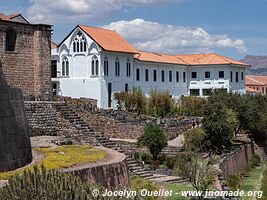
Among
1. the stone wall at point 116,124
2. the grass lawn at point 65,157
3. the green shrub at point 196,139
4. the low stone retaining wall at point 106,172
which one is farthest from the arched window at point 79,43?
the low stone retaining wall at point 106,172

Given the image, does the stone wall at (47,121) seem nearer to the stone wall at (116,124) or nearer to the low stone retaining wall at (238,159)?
the stone wall at (116,124)

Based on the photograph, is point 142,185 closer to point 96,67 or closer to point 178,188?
point 178,188

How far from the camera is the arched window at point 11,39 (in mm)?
35719

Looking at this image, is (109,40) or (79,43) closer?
(79,43)

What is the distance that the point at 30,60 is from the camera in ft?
121

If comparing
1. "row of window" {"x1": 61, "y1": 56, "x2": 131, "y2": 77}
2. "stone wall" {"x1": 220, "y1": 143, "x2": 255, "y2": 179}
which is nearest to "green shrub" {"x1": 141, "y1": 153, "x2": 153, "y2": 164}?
"stone wall" {"x1": 220, "y1": 143, "x2": 255, "y2": 179}

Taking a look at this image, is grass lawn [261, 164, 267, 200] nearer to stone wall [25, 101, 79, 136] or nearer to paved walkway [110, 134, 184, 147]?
paved walkway [110, 134, 184, 147]

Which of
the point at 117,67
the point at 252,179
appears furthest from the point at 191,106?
the point at 252,179

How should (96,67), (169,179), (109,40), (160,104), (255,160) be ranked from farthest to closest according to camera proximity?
(109,40)
(96,67)
(160,104)
(255,160)
(169,179)

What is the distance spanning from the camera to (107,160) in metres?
21.2

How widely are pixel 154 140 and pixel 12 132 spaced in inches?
559

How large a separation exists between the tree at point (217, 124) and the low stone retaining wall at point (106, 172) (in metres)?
15.6

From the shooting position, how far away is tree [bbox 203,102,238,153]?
3622 centimetres

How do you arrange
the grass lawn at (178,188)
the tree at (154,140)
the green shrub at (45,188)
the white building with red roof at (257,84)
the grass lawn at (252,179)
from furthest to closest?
the white building with red roof at (257,84)
the tree at (154,140)
the grass lawn at (252,179)
the grass lawn at (178,188)
the green shrub at (45,188)
